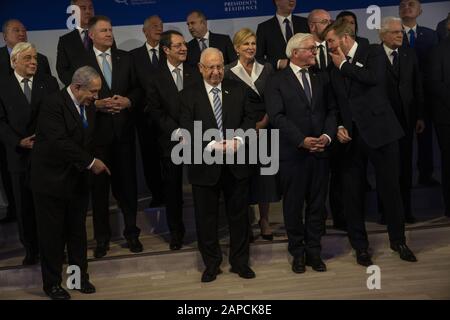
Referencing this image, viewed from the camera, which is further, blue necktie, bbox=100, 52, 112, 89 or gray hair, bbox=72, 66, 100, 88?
blue necktie, bbox=100, 52, 112, 89

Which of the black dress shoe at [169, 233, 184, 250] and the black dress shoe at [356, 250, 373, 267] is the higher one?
the black dress shoe at [169, 233, 184, 250]

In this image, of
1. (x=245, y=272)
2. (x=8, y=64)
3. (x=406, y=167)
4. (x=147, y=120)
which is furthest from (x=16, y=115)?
(x=406, y=167)

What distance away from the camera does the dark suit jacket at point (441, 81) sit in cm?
592

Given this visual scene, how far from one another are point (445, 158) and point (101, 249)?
283cm

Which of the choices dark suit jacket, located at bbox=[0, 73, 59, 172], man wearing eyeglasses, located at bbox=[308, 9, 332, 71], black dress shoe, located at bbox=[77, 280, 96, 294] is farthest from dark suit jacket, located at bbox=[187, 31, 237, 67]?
black dress shoe, located at bbox=[77, 280, 96, 294]

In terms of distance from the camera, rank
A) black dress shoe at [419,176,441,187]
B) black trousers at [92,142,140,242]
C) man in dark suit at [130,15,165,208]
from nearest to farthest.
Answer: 1. black trousers at [92,142,140,242]
2. man in dark suit at [130,15,165,208]
3. black dress shoe at [419,176,441,187]

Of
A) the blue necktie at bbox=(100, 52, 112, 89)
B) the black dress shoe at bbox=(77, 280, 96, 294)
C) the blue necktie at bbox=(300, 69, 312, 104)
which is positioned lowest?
the black dress shoe at bbox=(77, 280, 96, 294)

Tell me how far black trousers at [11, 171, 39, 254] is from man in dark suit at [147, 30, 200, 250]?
38.7 inches

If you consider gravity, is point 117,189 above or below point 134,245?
above

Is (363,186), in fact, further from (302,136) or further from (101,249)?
(101,249)

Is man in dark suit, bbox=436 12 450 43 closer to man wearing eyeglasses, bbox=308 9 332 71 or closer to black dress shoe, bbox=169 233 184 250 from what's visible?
man wearing eyeglasses, bbox=308 9 332 71

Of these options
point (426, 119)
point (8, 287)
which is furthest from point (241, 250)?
point (426, 119)

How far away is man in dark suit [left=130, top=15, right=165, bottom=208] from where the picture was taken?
5.91 m

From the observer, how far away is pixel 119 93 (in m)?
5.52
